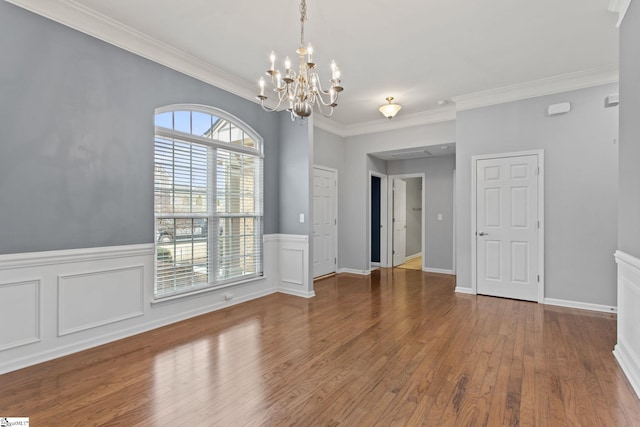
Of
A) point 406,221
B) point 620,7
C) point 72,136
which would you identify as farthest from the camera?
point 406,221

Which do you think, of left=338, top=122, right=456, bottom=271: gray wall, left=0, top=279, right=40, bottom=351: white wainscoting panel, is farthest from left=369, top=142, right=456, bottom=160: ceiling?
left=0, top=279, right=40, bottom=351: white wainscoting panel

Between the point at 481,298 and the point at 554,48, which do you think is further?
the point at 481,298

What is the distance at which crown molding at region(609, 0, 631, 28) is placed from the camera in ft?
8.61

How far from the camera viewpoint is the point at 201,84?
394cm

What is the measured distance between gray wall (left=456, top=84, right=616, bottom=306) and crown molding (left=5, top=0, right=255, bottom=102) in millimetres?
3997

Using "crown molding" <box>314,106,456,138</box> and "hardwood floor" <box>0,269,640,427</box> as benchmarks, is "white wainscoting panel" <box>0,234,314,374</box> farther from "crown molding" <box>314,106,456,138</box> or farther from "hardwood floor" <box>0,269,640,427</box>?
"crown molding" <box>314,106,456,138</box>

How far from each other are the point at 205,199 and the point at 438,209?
490 cm

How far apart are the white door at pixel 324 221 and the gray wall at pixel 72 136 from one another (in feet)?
10.1

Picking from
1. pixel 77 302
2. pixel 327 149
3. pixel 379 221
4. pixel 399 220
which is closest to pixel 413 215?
pixel 399 220

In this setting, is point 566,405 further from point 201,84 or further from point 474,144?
point 201,84

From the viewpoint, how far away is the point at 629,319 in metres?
2.52

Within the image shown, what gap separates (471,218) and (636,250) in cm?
Answer: 256

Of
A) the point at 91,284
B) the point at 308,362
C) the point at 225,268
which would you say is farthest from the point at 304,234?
the point at 91,284

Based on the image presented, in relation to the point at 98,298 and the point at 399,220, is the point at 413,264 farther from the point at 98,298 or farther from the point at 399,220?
the point at 98,298
